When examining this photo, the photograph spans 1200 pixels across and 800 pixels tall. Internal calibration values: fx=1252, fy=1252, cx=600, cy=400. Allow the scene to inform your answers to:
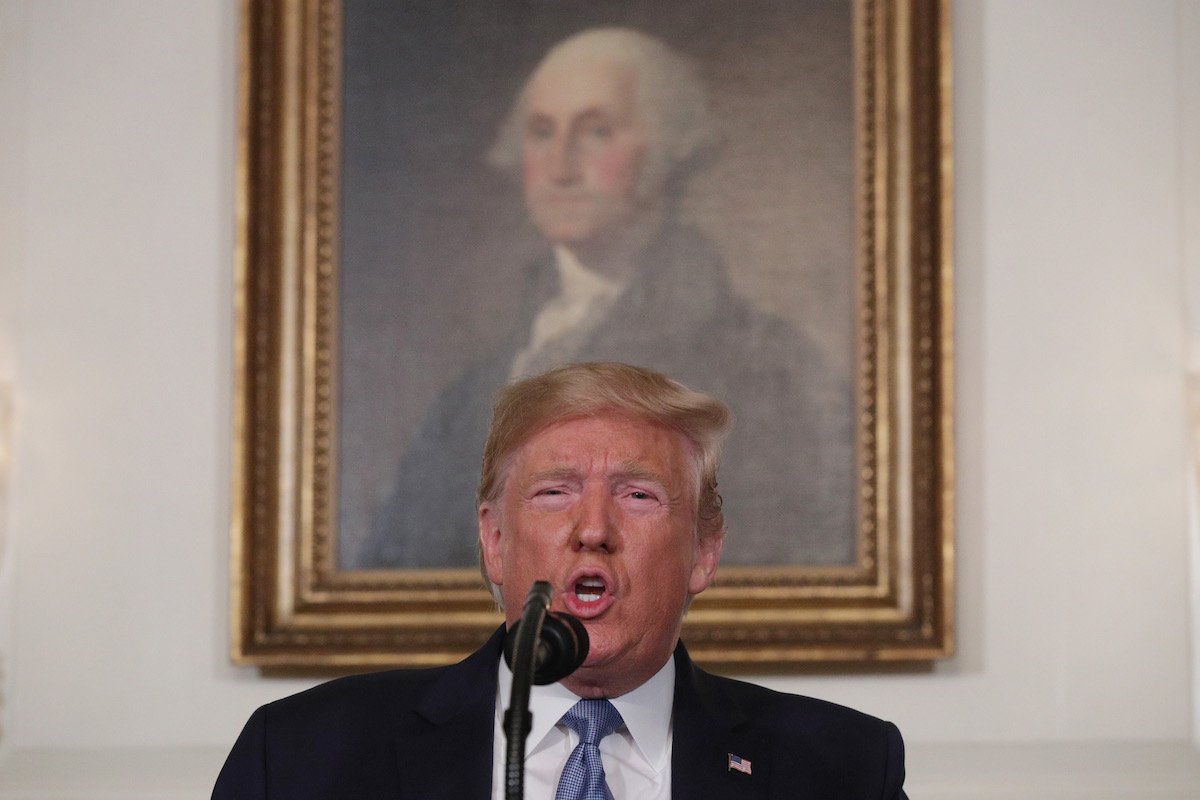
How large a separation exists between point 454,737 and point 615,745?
0.27 meters

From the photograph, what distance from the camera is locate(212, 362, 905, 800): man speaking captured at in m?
2.03

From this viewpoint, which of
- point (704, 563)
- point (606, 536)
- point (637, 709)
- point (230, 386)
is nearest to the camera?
point (606, 536)

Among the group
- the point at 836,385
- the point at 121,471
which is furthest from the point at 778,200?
the point at 121,471

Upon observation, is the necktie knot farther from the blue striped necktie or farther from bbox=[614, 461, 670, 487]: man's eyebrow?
bbox=[614, 461, 670, 487]: man's eyebrow

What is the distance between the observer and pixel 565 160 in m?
3.44

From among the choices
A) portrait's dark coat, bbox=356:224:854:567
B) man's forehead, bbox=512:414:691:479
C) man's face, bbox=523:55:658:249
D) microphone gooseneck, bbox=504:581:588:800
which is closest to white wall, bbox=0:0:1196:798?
portrait's dark coat, bbox=356:224:854:567

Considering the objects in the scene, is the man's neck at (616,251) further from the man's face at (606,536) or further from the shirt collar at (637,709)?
the shirt collar at (637,709)

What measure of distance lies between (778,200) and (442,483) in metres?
1.20

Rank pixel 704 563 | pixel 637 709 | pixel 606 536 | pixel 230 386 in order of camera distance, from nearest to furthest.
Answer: pixel 606 536 → pixel 637 709 → pixel 704 563 → pixel 230 386

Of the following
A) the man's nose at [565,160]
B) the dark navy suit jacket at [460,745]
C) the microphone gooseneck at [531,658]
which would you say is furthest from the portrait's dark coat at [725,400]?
the microphone gooseneck at [531,658]

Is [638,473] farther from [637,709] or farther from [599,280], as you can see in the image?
[599,280]

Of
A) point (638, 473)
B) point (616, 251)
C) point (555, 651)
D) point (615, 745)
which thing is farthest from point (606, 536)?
point (616, 251)

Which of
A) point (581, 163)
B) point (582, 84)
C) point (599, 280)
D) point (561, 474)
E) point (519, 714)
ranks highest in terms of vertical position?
point (582, 84)

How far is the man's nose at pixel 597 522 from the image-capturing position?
2.01 m
